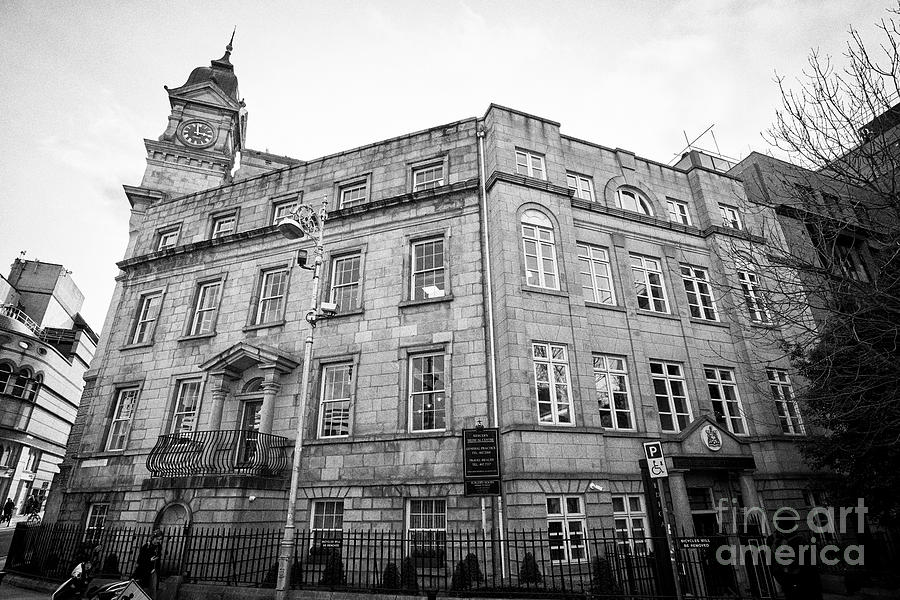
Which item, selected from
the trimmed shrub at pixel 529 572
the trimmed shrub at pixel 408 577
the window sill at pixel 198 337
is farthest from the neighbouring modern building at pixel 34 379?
the trimmed shrub at pixel 529 572

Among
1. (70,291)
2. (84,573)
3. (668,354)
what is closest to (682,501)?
(668,354)

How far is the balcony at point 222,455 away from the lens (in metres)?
14.1

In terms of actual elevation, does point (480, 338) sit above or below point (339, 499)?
above

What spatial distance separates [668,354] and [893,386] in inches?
247

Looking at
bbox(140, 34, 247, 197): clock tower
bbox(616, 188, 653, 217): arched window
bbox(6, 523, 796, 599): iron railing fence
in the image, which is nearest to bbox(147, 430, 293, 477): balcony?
bbox(6, 523, 796, 599): iron railing fence

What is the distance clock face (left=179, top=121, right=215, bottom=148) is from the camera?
30.4 m

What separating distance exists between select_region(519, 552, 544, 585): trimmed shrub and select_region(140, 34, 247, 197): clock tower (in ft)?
90.0

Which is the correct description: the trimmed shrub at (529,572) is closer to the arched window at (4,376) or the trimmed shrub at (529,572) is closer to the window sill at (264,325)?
the window sill at (264,325)

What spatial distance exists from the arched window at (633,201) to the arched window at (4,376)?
4532 cm

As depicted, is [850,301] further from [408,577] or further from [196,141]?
[196,141]

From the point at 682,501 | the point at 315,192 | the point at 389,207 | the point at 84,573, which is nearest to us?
the point at 84,573

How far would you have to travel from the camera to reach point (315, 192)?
19.8 meters

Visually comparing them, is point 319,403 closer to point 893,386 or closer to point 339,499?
point 339,499

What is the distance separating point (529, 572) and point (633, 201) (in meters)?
14.3
